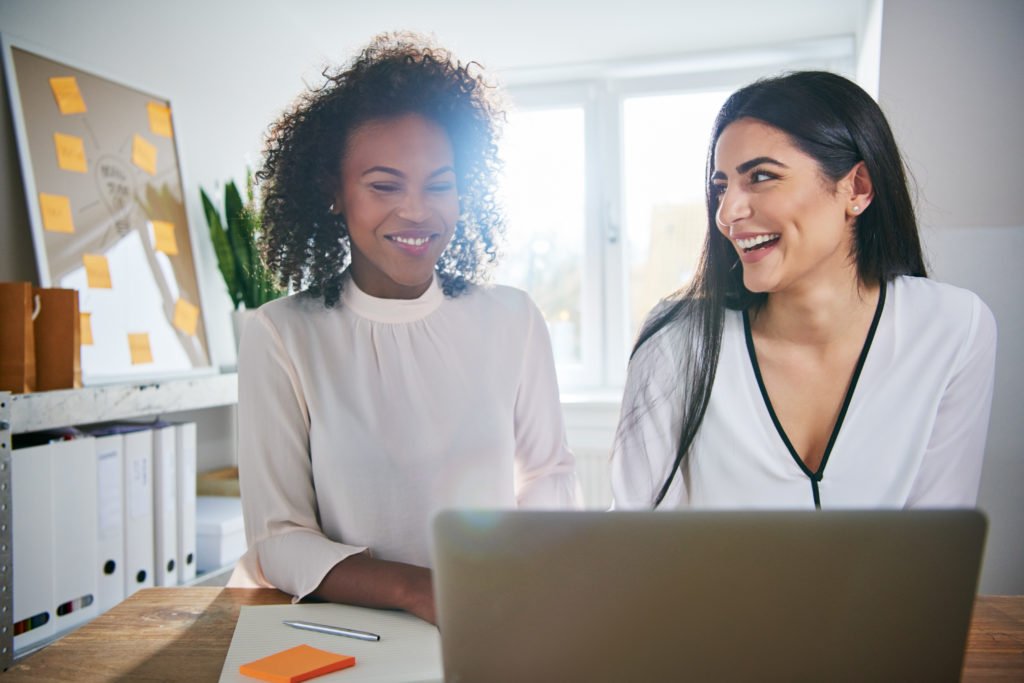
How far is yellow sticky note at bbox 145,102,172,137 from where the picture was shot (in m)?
2.63

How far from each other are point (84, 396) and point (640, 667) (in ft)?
5.52

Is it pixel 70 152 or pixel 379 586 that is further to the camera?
pixel 70 152

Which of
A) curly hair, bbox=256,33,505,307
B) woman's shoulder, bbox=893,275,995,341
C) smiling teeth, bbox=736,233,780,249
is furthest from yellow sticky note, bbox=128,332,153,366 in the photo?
woman's shoulder, bbox=893,275,995,341

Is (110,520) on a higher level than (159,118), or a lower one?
lower

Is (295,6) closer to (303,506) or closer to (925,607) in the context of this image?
(303,506)

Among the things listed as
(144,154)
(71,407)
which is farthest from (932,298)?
(144,154)

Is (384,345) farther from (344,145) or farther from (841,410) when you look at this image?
(841,410)

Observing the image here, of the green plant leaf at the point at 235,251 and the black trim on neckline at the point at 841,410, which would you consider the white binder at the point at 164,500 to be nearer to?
the green plant leaf at the point at 235,251

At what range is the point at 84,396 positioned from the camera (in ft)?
6.16

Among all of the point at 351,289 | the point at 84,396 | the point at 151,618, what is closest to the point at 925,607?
the point at 151,618

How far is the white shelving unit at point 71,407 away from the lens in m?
1.56

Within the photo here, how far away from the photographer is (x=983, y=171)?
2.28 m

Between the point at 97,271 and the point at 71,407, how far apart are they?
608mm

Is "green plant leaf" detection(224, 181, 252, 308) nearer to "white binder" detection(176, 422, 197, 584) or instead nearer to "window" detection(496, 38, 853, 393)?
"white binder" detection(176, 422, 197, 584)
